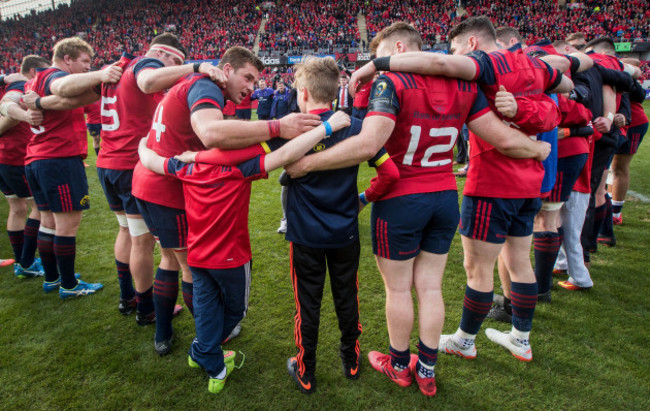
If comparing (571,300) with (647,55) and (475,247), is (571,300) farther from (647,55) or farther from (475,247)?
(647,55)

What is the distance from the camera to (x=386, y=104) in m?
2.03

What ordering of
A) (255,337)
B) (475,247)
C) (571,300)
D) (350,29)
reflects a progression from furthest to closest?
(350,29), (571,300), (255,337), (475,247)

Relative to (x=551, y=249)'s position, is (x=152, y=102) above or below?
above

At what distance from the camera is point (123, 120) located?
3.05 metres

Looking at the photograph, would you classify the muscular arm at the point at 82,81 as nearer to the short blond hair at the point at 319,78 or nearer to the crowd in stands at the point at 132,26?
the short blond hair at the point at 319,78

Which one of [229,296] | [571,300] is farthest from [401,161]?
[571,300]

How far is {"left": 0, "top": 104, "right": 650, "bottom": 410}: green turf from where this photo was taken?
2.43m

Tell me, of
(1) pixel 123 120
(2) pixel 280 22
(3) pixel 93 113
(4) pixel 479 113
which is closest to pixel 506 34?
(4) pixel 479 113

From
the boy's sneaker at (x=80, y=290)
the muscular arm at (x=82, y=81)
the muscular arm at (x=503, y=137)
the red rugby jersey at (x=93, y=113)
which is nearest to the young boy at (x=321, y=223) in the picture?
the muscular arm at (x=503, y=137)

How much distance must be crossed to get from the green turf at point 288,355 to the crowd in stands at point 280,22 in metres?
30.9

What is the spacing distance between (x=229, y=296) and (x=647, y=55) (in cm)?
3796

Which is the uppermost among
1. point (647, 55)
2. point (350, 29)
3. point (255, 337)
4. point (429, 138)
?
point (350, 29)

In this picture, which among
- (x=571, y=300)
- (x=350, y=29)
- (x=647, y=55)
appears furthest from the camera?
(x=350, y=29)

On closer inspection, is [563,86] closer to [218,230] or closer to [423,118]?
[423,118]
